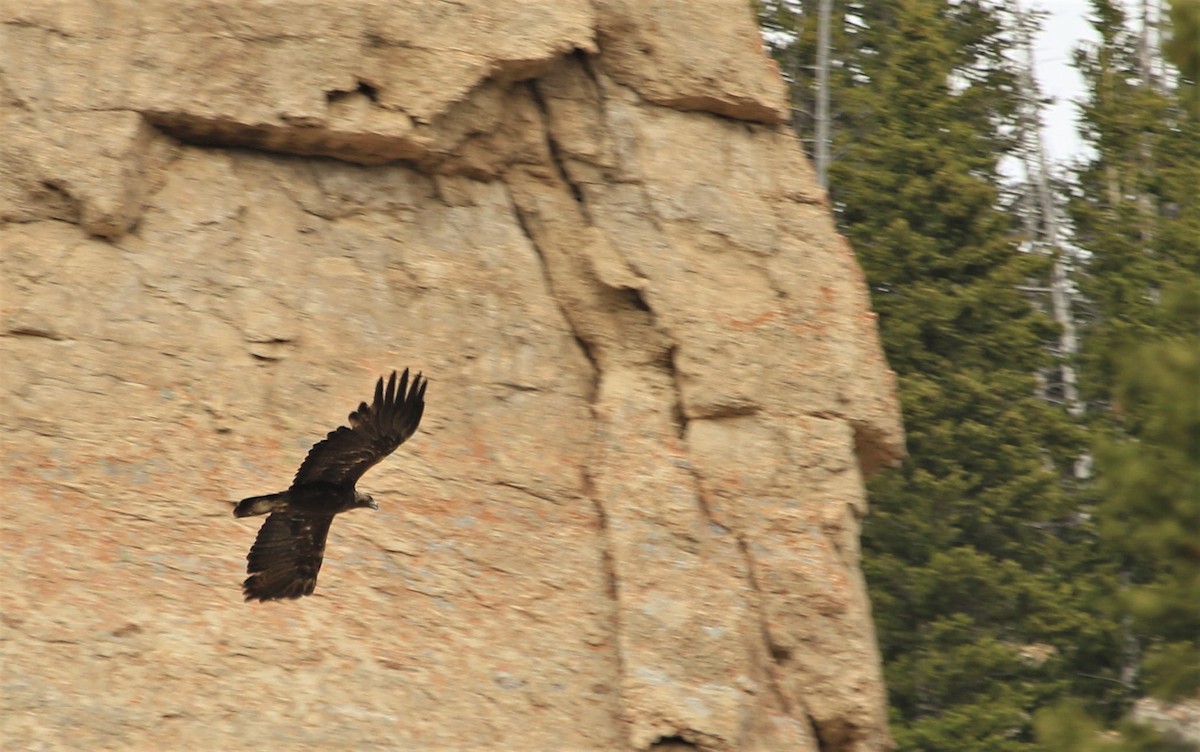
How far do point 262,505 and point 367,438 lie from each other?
846 mm

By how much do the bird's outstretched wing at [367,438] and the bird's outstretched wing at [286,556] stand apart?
0.95ft

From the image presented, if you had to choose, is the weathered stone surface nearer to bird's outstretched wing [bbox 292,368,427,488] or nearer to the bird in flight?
the bird in flight

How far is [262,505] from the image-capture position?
10320mm

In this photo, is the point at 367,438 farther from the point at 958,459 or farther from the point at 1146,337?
the point at 1146,337

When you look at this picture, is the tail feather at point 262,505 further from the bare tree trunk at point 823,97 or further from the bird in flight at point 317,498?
the bare tree trunk at point 823,97

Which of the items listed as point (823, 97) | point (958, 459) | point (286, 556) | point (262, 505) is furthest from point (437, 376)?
point (823, 97)

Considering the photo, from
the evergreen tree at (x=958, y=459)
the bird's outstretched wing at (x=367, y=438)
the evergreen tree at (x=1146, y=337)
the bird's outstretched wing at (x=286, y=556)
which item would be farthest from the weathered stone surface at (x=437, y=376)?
the evergreen tree at (x=958, y=459)

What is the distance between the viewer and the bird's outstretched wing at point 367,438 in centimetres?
989

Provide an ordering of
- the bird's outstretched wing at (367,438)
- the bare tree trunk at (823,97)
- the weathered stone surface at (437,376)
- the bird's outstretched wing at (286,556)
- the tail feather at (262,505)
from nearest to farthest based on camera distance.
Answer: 1. the bird's outstretched wing at (367,438)
2. the tail feather at (262,505)
3. the bird's outstretched wing at (286,556)
4. the weathered stone surface at (437,376)
5. the bare tree trunk at (823,97)

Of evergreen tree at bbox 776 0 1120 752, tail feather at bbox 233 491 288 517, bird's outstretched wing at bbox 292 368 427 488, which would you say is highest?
bird's outstretched wing at bbox 292 368 427 488

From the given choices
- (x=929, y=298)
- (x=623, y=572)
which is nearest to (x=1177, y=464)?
(x=623, y=572)

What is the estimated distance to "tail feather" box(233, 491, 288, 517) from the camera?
10.2 meters

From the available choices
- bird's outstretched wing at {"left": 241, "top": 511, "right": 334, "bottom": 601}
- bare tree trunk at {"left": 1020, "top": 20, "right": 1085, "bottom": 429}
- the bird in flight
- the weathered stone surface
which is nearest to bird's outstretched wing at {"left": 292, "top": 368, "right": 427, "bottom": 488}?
the bird in flight

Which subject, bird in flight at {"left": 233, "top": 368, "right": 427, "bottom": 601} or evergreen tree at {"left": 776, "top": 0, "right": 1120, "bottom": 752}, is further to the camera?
evergreen tree at {"left": 776, "top": 0, "right": 1120, "bottom": 752}
